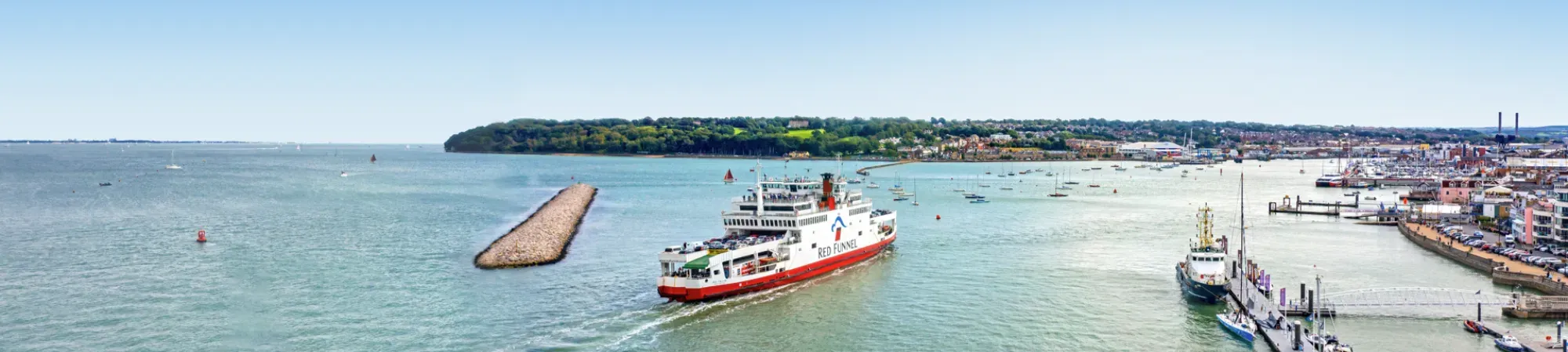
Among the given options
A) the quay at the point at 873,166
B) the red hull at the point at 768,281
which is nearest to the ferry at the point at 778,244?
the red hull at the point at 768,281

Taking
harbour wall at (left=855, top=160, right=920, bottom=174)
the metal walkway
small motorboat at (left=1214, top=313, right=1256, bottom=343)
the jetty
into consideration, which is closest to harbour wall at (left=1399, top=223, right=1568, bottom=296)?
the metal walkway

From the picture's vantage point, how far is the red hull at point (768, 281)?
30.3 m

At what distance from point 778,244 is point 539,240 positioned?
1533cm

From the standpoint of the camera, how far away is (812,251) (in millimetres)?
36344

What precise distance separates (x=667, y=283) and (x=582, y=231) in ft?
77.5

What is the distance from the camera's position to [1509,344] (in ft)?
78.1

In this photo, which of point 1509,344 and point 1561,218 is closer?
point 1509,344

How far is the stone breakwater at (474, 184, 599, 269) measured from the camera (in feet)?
129

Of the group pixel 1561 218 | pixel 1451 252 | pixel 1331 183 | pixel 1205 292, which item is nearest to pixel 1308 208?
pixel 1451 252

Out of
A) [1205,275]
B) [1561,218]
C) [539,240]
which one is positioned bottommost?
[539,240]

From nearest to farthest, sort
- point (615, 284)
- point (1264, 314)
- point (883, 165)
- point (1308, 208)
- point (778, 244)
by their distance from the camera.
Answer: point (1264, 314), point (615, 284), point (778, 244), point (1308, 208), point (883, 165)

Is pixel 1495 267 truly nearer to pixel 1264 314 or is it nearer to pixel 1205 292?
pixel 1205 292

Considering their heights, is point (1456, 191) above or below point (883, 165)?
above

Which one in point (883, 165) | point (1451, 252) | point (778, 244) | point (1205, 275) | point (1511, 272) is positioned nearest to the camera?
point (1205, 275)
